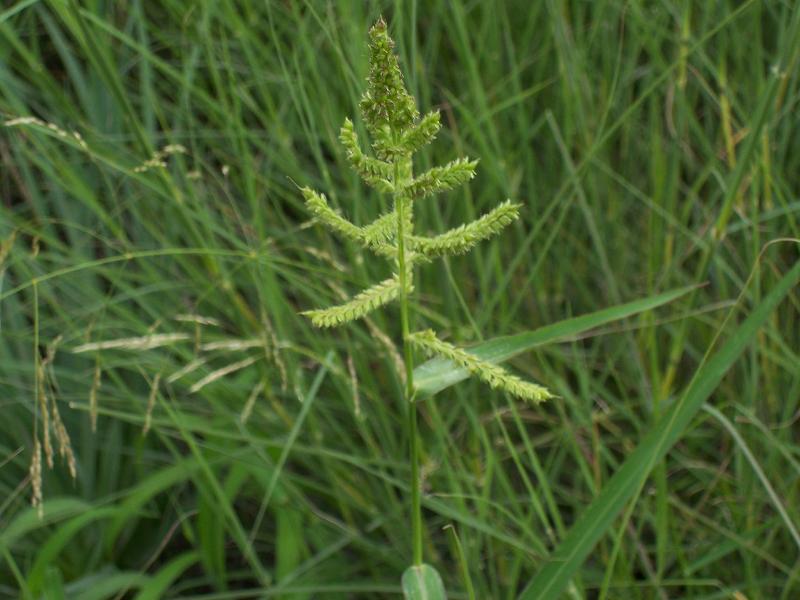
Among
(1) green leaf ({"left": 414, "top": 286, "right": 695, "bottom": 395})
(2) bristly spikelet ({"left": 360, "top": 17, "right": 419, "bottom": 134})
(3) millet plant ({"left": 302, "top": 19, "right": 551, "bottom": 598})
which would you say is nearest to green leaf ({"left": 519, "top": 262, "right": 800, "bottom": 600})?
(1) green leaf ({"left": 414, "top": 286, "right": 695, "bottom": 395})

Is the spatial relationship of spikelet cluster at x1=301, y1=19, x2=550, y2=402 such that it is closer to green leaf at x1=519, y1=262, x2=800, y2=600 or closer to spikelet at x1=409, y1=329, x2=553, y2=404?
spikelet at x1=409, y1=329, x2=553, y2=404

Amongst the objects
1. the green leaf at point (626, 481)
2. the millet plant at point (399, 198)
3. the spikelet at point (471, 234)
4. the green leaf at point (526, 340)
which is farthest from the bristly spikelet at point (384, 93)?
the green leaf at point (626, 481)

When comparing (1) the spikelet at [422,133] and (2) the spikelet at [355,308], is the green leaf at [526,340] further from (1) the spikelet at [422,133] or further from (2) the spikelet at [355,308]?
(1) the spikelet at [422,133]

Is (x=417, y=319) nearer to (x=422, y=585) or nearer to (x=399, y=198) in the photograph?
(x=422, y=585)

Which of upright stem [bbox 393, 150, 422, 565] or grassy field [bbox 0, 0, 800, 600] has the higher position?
upright stem [bbox 393, 150, 422, 565]

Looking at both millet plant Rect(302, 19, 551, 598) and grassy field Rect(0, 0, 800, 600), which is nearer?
millet plant Rect(302, 19, 551, 598)

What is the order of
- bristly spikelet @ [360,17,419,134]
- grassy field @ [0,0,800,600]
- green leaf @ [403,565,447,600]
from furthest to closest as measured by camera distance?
grassy field @ [0,0,800,600] < green leaf @ [403,565,447,600] < bristly spikelet @ [360,17,419,134]

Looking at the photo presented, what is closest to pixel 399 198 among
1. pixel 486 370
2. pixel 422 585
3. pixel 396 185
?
pixel 396 185
